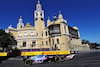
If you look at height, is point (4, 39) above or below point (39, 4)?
below

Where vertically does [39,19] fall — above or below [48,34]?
above

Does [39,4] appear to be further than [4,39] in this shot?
Yes

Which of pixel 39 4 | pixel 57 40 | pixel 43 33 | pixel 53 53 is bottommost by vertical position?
pixel 53 53

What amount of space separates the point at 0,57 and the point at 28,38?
1964 cm

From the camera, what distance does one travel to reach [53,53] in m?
13.3

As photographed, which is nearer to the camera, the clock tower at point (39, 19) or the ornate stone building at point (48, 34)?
the ornate stone building at point (48, 34)

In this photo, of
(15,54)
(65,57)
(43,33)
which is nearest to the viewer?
(65,57)

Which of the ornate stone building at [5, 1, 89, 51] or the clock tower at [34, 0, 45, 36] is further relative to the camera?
the clock tower at [34, 0, 45, 36]

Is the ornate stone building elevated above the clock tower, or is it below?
below

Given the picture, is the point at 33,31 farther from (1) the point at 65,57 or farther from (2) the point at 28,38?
(1) the point at 65,57

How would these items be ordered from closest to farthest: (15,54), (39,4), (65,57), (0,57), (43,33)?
(65,57) → (0,57) → (15,54) → (43,33) → (39,4)

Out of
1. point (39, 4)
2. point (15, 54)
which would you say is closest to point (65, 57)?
point (15, 54)

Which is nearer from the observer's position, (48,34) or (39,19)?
(48,34)

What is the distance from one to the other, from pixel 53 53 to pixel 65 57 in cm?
218
